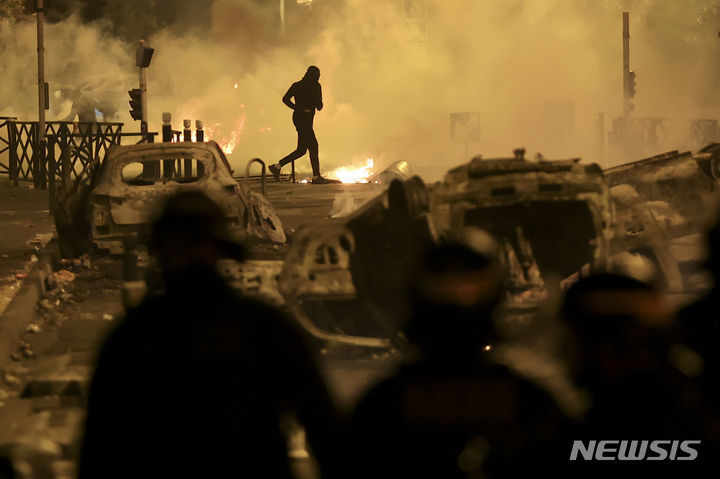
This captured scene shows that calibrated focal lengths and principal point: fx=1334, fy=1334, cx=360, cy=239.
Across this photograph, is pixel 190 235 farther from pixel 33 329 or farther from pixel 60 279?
pixel 60 279

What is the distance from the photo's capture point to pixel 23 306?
11.0m

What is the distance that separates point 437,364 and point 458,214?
4.80 meters

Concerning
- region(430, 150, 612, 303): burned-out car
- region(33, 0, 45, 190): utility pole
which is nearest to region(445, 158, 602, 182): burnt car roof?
region(430, 150, 612, 303): burned-out car

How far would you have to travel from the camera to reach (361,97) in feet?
137

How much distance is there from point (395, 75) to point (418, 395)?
1518 inches

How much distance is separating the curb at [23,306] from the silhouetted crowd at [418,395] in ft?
18.5

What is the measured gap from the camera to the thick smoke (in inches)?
1572

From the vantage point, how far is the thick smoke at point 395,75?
3994cm

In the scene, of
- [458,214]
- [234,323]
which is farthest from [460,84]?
[234,323]

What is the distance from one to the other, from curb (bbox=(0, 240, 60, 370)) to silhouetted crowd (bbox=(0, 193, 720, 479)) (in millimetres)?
5631

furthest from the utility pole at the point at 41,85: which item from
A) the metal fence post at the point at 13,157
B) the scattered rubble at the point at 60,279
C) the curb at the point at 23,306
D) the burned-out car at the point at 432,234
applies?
the burned-out car at the point at 432,234

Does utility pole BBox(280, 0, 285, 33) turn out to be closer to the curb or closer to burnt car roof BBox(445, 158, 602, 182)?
the curb

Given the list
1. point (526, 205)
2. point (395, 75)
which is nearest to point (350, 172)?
point (395, 75)

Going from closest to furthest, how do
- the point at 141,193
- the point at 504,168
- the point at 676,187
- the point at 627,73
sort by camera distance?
the point at 504,168
the point at 676,187
the point at 141,193
the point at 627,73
